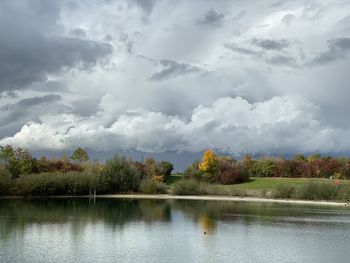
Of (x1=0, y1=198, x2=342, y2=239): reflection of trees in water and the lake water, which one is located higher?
(x1=0, y1=198, x2=342, y2=239): reflection of trees in water

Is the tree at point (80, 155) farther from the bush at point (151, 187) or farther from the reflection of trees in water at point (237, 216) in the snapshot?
the reflection of trees in water at point (237, 216)

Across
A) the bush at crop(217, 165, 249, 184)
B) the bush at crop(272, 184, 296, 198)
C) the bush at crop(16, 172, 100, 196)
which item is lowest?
the bush at crop(272, 184, 296, 198)

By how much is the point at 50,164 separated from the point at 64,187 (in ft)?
47.7

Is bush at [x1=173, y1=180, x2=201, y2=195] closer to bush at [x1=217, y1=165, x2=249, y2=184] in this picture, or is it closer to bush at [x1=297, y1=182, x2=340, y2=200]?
bush at [x1=217, y1=165, x2=249, y2=184]

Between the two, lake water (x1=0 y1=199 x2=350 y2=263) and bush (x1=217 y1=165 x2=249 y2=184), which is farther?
bush (x1=217 y1=165 x2=249 y2=184)

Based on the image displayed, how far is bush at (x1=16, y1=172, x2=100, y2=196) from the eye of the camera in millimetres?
89375

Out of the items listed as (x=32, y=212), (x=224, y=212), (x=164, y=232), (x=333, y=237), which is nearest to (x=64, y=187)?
(x=32, y=212)

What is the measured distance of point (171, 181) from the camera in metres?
122

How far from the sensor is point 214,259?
33000 mm

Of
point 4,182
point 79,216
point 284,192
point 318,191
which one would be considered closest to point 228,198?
point 284,192

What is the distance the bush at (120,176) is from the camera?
97.3 meters

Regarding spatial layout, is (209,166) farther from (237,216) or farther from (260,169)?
(237,216)

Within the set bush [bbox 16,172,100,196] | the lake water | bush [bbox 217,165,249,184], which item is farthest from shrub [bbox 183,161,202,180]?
the lake water

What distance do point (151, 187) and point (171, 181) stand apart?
81.1ft
